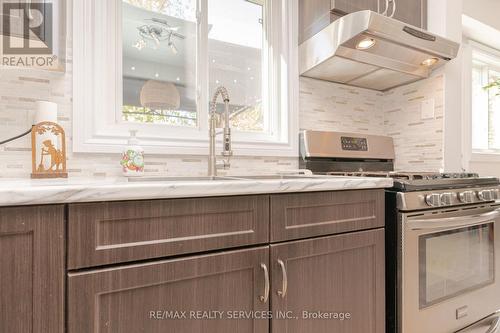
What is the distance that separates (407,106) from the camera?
2121mm

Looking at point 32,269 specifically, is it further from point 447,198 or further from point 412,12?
point 412,12

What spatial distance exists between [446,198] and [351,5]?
1.10 metres

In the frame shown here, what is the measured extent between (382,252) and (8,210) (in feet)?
3.85

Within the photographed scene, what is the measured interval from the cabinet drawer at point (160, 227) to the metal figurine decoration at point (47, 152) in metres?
0.58

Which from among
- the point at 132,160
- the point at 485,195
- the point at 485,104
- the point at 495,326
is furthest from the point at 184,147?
the point at 485,104

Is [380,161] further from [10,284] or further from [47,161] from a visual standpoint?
[10,284]

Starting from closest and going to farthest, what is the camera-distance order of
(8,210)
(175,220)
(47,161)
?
(8,210), (175,220), (47,161)

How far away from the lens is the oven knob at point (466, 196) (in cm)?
139

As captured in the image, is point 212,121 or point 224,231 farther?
point 212,121

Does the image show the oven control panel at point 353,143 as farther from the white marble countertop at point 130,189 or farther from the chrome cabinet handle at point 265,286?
the chrome cabinet handle at point 265,286

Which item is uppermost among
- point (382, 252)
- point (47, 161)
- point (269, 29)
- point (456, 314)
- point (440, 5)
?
point (440, 5)

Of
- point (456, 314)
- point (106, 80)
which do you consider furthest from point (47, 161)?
point (456, 314)

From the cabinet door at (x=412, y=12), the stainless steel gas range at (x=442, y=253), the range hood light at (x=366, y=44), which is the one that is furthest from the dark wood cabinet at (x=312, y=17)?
the stainless steel gas range at (x=442, y=253)

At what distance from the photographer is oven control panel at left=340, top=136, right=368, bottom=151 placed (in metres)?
1.90
